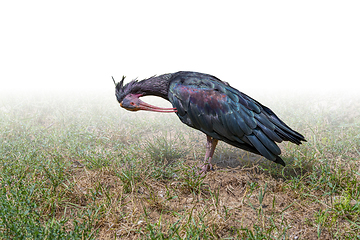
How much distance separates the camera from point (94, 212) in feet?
7.63

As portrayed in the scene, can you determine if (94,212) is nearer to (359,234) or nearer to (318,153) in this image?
(359,234)

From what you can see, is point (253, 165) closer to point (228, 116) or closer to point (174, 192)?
point (228, 116)

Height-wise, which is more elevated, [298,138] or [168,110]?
[168,110]

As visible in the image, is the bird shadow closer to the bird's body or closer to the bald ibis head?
the bird's body

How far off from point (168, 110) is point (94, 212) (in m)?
1.43

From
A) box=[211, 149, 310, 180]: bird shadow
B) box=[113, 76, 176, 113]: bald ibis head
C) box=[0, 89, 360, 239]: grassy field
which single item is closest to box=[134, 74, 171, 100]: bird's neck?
box=[113, 76, 176, 113]: bald ibis head

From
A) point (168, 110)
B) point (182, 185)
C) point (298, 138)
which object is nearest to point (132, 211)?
point (182, 185)

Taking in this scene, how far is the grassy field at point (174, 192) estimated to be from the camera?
2.12m

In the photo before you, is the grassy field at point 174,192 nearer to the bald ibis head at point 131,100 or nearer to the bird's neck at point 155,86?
the bald ibis head at point 131,100

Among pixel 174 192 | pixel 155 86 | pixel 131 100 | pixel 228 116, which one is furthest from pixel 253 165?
pixel 131 100

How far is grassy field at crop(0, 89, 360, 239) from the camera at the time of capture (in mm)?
2123

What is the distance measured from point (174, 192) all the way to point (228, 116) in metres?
1.07

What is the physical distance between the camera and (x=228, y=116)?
110 inches

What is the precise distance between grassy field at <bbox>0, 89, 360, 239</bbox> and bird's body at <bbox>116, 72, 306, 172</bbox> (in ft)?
1.52
